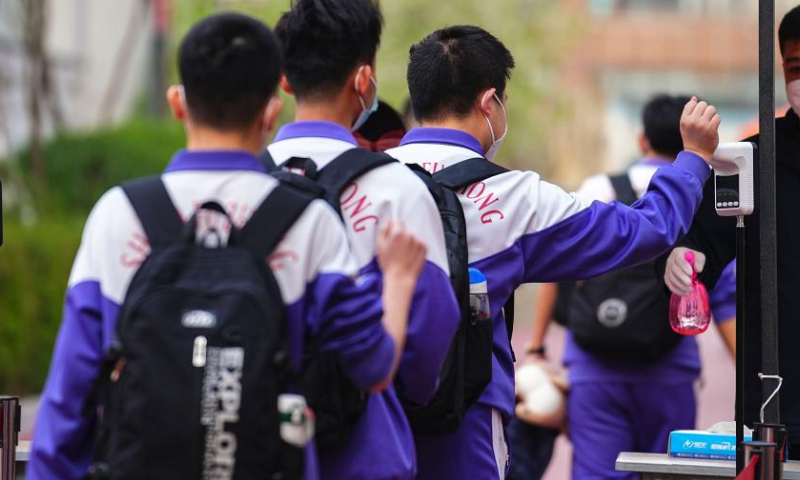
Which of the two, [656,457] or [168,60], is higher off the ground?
[168,60]

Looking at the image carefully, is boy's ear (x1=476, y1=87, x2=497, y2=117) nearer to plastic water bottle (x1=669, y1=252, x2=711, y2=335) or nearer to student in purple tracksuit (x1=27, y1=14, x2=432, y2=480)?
plastic water bottle (x1=669, y1=252, x2=711, y2=335)

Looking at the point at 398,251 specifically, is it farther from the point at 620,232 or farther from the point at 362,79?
the point at 620,232

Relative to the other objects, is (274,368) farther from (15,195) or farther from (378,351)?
(15,195)

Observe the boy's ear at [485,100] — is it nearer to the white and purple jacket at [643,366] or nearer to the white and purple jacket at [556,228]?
the white and purple jacket at [556,228]

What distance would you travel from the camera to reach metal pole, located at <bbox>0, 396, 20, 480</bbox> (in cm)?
477

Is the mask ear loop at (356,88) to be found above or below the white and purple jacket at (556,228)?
above

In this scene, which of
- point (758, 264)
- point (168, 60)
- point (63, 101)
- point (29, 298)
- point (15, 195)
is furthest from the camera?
point (63, 101)

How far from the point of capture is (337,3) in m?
3.95

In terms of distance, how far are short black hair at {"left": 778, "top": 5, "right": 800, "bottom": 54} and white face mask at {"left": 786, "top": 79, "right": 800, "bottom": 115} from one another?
0.14 metres

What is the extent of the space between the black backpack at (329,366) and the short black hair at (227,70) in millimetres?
442

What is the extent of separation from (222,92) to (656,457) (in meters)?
2.28

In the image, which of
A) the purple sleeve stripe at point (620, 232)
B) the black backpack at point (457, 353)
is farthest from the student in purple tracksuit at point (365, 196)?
the purple sleeve stripe at point (620, 232)

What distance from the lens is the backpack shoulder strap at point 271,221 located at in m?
3.27

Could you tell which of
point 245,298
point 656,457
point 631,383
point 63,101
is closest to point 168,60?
point 63,101
